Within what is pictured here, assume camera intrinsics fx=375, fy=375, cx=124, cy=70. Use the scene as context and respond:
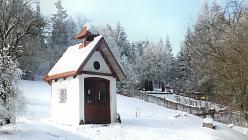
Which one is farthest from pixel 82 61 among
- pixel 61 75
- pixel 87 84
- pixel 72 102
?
pixel 72 102

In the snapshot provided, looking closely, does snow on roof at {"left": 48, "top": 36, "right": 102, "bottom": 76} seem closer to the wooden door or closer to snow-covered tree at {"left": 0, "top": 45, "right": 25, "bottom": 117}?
the wooden door

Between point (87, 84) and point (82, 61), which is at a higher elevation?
point (82, 61)

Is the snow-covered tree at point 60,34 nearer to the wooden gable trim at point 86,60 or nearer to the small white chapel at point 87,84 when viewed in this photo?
the small white chapel at point 87,84

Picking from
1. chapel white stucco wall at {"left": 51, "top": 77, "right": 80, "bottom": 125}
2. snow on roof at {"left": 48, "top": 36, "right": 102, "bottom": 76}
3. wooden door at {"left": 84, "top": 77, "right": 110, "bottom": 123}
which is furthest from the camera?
snow on roof at {"left": 48, "top": 36, "right": 102, "bottom": 76}

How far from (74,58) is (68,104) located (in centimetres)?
302

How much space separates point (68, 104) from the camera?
22.5 metres

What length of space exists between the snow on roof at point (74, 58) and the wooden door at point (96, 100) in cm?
121

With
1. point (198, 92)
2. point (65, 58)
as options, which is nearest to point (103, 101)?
point (65, 58)

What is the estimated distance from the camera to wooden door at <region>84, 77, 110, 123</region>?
2194 centimetres

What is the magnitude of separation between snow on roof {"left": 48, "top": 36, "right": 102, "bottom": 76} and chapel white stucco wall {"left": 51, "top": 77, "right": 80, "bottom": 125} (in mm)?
684

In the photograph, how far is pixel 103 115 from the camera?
2252 cm

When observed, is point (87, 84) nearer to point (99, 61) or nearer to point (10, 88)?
point (99, 61)

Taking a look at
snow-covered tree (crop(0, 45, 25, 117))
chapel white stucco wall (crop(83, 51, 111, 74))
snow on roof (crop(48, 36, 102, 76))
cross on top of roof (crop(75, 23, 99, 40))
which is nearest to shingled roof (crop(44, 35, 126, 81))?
snow on roof (crop(48, 36, 102, 76))

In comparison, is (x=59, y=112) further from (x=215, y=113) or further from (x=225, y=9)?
(x=215, y=113)
